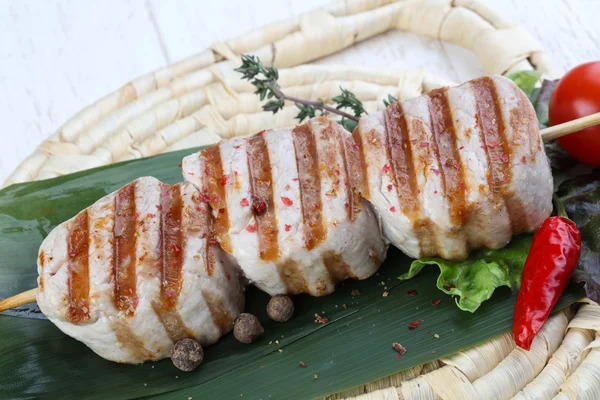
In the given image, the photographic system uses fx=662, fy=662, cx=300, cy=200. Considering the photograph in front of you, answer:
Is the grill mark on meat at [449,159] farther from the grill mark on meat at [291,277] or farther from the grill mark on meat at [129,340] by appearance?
the grill mark on meat at [129,340]

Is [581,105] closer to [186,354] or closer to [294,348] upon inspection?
[294,348]

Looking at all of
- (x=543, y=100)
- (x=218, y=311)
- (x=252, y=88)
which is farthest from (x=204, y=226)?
(x=543, y=100)

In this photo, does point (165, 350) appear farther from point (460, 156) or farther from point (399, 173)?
point (460, 156)

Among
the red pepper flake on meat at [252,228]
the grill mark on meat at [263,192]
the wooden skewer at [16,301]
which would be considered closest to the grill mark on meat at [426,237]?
the grill mark on meat at [263,192]

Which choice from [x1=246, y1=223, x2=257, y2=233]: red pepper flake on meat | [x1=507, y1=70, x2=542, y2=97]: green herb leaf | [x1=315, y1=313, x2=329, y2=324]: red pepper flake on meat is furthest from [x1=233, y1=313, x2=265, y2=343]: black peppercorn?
[x1=507, y1=70, x2=542, y2=97]: green herb leaf

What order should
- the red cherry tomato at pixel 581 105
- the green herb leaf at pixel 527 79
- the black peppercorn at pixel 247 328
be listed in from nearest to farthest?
the black peppercorn at pixel 247 328 → the red cherry tomato at pixel 581 105 → the green herb leaf at pixel 527 79

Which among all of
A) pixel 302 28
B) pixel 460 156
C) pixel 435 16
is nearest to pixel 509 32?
pixel 435 16
